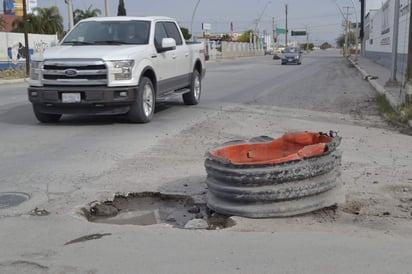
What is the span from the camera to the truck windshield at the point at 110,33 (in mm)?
10711

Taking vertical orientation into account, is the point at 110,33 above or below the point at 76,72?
above

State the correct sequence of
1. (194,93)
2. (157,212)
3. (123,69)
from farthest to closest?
(194,93), (123,69), (157,212)

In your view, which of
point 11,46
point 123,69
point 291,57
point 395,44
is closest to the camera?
point 123,69

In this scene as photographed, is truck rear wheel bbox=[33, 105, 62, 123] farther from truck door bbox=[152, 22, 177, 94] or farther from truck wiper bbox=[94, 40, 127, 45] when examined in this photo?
truck door bbox=[152, 22, 177, 94]

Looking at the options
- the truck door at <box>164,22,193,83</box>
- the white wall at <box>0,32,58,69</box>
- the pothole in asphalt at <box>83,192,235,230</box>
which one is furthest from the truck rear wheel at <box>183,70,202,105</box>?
the white wall at <box>0,32,58,69</box>

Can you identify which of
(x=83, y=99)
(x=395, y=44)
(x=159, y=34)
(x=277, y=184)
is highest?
(x=159, y=34)

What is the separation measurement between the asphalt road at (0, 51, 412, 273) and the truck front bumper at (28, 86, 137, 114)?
37cm

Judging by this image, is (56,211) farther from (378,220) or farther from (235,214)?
(378,220)

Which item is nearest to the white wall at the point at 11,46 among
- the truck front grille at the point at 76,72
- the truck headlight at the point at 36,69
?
the truck headlight at the point at 36,69

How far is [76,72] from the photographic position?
9.64 metres

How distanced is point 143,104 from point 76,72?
1.45 metres

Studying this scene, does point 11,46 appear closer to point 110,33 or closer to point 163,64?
point 110,33

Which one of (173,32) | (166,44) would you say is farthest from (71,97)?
(173,32)

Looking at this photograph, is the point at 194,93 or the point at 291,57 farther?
the point at 291,57
